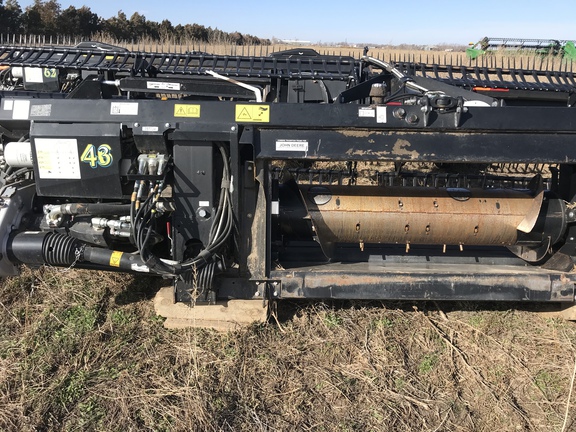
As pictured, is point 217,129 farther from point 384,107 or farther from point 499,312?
point 499,312

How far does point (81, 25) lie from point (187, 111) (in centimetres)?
3145

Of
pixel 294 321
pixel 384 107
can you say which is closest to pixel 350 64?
pixel 384 107

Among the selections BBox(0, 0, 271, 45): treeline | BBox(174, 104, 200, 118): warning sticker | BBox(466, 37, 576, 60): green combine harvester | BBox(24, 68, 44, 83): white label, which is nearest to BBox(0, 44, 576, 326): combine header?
BBox(174, 104, 200, 118): warning sticker

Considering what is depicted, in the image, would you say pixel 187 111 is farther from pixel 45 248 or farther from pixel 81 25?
pixel 81 25

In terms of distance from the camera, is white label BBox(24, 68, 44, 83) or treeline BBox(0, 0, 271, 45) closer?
white label BBox(24, 68, 44, 83)

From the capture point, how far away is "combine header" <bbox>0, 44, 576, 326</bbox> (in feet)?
8.29

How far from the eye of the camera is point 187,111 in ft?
8.41

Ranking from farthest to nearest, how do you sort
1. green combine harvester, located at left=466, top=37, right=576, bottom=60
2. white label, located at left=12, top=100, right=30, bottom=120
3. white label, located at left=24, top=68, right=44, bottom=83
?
green combine harvester, located at left=466, top=37, right=576, bottom=60 < white label, located at left=24, top=68, right=44, bottom=83 < white label, located at left=12, top=100, right=30, bottom=120

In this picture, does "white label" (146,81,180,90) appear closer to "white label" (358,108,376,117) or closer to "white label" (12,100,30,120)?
"white label" (12,100,30,120)

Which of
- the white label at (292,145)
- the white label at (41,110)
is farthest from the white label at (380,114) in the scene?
the white label at (41,110)

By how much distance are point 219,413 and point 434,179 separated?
289 centimetres

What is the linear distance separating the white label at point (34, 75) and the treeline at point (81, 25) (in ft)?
69.2

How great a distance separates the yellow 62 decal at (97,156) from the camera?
2588 mm

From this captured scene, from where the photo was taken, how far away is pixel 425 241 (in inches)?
118
